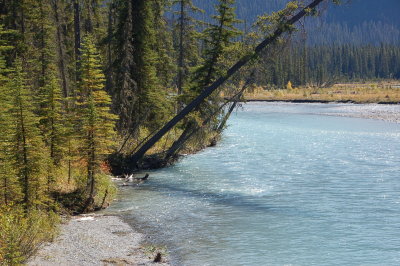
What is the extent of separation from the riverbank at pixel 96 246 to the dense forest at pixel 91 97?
1.56ft

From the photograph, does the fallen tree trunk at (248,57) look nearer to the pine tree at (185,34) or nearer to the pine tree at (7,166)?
the pine tree at (185,34)

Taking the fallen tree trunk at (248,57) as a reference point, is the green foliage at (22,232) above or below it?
below

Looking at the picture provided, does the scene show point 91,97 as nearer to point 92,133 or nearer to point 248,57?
point 92,133

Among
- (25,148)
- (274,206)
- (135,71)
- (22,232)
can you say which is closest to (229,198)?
(274,206)

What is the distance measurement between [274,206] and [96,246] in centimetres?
798

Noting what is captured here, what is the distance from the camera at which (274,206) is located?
1838 centimetres

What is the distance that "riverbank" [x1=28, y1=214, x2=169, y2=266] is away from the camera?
11.9 metres

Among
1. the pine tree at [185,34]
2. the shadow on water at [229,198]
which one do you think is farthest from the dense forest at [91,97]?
the shadow on water at [229,198]

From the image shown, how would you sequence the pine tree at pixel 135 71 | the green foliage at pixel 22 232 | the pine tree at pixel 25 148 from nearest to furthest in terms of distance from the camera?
the green foliage at pixel 22 232, the pine tree at pixel 25 148, the pine tree at pixel 135 71

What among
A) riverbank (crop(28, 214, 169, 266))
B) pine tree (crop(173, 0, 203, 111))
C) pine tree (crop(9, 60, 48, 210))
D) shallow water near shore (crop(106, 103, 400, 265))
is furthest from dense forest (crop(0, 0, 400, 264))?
shallow water near shore (crop(106, 103, 400, 265))

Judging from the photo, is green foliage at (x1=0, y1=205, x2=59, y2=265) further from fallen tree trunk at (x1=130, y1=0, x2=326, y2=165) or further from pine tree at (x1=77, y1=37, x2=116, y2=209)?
fallen tree trunk at (x1=130, y1=0, x2=326, y2=165)

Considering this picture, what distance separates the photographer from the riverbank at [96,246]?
1192cm

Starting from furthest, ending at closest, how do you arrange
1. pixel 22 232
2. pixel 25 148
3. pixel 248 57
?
pixel 248 57 → pixel 25 148 → pixel 22 232

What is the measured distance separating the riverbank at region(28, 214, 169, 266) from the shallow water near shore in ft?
2.41
